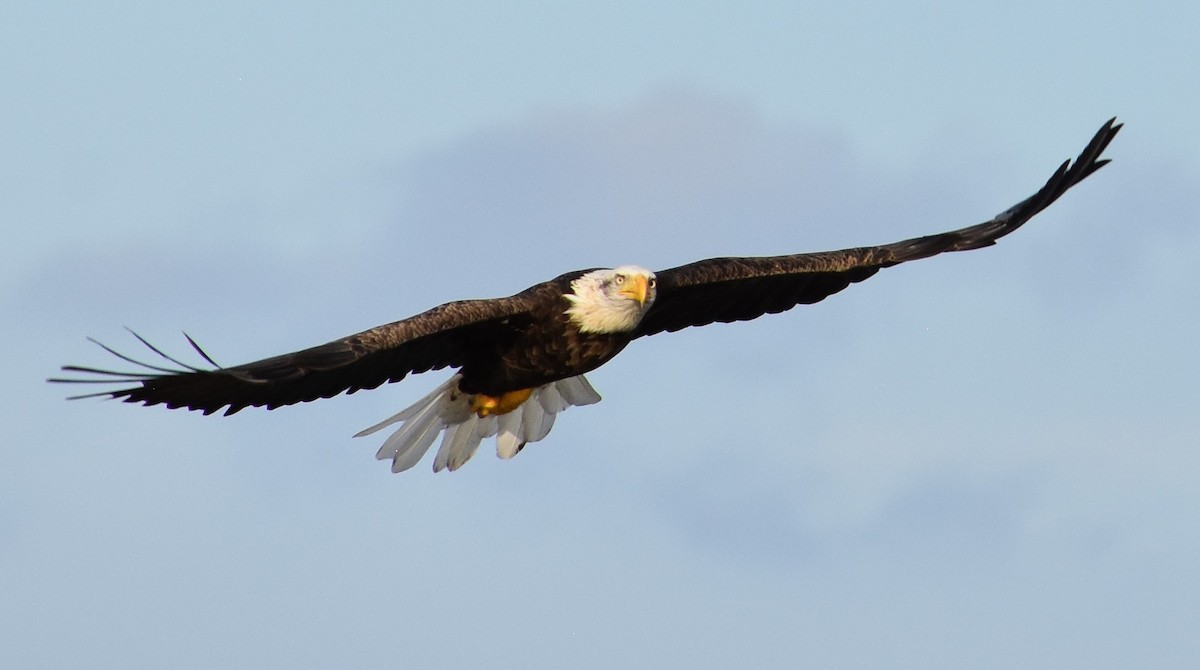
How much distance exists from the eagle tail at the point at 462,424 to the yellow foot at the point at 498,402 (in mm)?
33

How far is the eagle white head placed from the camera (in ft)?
33.3

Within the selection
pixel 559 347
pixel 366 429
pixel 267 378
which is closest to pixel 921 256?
pixel 559 347

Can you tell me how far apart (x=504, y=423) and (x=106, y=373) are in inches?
134

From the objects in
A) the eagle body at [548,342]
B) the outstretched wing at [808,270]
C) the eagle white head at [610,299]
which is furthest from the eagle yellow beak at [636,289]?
the outstretched wing at [808,270]

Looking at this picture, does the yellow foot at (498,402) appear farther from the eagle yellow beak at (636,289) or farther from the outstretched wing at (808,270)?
the eagle yellow beak at (636,289)

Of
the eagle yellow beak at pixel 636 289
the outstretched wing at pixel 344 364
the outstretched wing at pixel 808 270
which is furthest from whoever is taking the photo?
the outstretched wing at pixel 808 270

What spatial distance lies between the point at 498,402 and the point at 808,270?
1.68 m

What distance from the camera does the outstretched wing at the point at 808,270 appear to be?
429 inches

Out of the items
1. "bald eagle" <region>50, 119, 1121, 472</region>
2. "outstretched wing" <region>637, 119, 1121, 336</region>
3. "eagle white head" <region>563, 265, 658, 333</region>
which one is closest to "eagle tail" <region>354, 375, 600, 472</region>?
"bald eagle" <region>50, 119, 1121, 472</region>

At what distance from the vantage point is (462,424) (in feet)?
37.4

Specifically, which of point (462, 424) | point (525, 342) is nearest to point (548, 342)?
point (525, 342)

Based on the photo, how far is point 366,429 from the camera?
11.2m

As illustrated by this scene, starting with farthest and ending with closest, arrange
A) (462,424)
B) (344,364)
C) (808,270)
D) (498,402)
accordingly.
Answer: (462,424) < (498,402) < (808,270) < (344,364)

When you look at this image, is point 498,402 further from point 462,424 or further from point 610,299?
point 610,299
